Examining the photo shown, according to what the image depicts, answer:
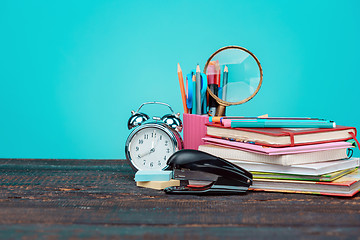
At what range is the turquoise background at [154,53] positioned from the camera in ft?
Result: 6.05

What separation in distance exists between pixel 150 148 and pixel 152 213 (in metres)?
0.39

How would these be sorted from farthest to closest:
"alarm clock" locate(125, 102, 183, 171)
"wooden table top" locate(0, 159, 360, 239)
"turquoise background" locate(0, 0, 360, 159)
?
"turquoise background" locate(0, 0, 360, 159) → "alarm clock" locate(125, 102, 183, 171) → "wooden table top" locate(0, 159, 360, 239)

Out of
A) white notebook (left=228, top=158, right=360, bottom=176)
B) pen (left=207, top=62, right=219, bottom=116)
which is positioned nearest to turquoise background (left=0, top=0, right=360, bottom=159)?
pen (left=207, top=62, right=219, bottom=116)

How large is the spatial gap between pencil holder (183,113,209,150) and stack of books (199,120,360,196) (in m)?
0.12

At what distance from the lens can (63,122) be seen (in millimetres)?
1939

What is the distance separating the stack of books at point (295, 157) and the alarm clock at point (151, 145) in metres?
0.14

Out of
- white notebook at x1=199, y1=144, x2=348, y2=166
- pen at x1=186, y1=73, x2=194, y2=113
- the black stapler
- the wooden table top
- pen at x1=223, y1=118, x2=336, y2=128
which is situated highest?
pen at x1=186, y1=73, x2=194, y2=113

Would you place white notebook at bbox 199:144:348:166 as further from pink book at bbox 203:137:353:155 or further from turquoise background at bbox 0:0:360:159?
turquoise background at bbox 0:0:360:159

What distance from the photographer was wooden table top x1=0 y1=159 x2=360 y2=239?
0.71 metres

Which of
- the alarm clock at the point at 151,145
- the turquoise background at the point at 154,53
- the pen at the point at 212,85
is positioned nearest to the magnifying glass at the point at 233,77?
the pen at the point at 212,85

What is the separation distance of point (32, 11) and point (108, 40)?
14.0 inches

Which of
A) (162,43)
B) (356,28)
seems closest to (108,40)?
(162,43)

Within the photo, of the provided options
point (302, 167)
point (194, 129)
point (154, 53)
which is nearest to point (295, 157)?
point (302, 167)

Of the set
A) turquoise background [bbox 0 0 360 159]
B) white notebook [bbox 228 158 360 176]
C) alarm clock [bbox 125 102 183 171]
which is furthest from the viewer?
turquoise background [bbox 0 0 360 159]
